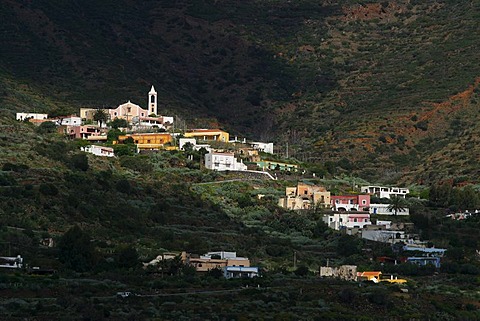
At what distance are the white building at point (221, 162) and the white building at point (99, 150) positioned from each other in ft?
19.3

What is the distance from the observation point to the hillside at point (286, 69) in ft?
424

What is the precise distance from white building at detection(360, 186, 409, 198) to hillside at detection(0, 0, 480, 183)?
7.18 m

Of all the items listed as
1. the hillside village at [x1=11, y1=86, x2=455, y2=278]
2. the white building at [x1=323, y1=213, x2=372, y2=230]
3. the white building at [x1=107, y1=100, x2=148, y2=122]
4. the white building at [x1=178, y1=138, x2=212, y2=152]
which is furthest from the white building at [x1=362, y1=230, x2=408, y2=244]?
the white building at [x1=107, y1=100, x2=148, y2=122]

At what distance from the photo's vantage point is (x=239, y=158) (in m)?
115

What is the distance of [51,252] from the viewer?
3233 inches

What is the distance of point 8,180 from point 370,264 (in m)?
19.0

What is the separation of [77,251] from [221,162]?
31.9 m

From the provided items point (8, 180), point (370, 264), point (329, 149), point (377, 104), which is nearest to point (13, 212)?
point (8, 180)

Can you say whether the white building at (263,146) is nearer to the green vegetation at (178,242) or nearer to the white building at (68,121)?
the green vegetation at (178,242)

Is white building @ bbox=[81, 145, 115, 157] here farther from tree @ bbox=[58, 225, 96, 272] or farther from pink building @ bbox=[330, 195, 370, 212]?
tree @ bbox=[58, 225, 96, 272]

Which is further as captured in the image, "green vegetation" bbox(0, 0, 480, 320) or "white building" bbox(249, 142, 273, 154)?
"white building" bbox(249, 142, 273, 154)

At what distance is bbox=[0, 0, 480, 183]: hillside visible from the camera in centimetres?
12912

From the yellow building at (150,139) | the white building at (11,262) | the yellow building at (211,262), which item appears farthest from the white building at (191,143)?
the white building at (11,262)

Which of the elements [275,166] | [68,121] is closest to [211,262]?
[275,166]
